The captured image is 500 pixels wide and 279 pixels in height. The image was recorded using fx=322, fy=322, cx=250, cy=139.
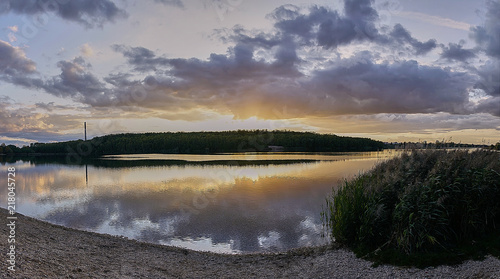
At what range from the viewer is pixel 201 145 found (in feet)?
397

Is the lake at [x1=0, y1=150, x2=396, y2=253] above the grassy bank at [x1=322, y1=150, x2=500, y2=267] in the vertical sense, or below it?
below

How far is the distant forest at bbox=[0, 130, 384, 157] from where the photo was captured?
121188mm

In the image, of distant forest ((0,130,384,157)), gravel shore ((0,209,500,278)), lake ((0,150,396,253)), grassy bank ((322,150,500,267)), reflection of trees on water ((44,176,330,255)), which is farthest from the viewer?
A: distant forest ((0,130,384,157))

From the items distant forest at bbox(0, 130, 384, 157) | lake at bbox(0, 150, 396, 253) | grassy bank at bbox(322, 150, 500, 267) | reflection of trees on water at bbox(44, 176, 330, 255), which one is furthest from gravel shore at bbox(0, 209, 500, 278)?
distant forest at bbox(0, 130, 384, 157)

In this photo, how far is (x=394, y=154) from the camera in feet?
47.3

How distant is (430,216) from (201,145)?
115m

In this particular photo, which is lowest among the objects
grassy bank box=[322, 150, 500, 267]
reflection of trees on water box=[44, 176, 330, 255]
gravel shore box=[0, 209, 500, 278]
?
reflection of trees on water box=[44, 176, 330, 255]

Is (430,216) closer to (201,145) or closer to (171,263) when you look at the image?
(171,263)

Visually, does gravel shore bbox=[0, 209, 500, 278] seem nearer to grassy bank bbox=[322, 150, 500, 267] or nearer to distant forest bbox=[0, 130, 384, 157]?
grassy bank bbox=[322, 150, 500, 267]

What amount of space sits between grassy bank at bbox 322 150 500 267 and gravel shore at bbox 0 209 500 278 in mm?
480

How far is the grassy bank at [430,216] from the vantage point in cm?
835

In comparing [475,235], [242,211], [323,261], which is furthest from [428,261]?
[242,211]

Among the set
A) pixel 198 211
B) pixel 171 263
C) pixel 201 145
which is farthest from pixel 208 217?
pixel 201 145

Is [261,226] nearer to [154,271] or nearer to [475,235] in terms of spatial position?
[154,271]
